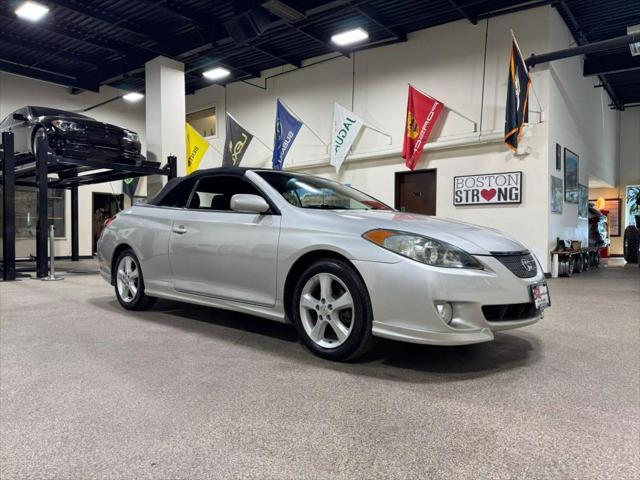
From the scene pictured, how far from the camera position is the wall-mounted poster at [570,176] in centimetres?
937

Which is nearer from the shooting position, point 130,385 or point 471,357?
point 130,385

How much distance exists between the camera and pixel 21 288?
19.9 feet

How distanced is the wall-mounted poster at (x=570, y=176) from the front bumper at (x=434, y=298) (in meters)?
8.24

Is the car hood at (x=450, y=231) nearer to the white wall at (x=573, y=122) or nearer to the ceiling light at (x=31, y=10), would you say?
the white wall at (x=573, y=122)

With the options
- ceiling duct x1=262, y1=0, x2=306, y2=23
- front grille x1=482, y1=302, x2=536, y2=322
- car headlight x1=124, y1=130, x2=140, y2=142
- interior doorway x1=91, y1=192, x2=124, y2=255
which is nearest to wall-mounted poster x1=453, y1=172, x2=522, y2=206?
ceiling duct x1=262, y1=0, x2=306, y2=23

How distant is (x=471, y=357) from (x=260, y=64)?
11422mm

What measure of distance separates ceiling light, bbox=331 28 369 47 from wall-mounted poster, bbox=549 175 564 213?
15.7 feet

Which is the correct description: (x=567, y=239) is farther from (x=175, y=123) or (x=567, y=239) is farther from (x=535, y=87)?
(x=175, y=123)

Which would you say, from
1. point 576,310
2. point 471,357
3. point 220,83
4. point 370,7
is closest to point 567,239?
point 576,310

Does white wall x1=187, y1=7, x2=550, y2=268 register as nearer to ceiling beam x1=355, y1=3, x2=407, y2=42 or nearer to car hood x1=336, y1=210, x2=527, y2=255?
ceiling beam x1=355, y1=3, x2=407, y2=42

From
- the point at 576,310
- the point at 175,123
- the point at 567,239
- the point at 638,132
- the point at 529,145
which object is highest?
the point at 638,132

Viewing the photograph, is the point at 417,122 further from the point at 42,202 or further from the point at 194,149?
the point at 42,202

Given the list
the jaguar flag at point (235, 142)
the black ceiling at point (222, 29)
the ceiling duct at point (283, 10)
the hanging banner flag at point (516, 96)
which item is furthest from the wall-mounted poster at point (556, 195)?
the jaguar flag at point (235, 142)

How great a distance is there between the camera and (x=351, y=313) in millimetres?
2623
